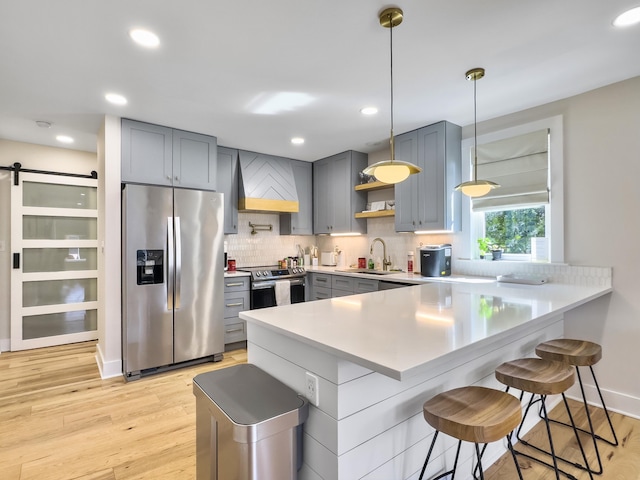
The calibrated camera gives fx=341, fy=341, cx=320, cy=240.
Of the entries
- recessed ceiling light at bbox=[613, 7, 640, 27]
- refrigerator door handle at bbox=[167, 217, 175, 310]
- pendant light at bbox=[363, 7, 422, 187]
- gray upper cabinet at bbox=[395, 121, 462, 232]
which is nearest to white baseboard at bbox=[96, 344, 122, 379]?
refrigerator door handle at bbox=[167, 217, 175, 310]

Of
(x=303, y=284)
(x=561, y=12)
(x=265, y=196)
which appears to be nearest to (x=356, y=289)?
(x=303, y=284)

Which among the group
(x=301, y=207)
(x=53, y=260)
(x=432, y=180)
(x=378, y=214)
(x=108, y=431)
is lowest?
(x=108, y=431)

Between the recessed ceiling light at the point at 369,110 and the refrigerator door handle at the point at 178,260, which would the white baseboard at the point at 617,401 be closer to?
the recessed ceiling light at the point at 369,110

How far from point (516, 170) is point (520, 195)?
24 cm

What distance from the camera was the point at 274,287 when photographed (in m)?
4.21

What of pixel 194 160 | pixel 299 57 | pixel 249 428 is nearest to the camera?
pixel 249 428

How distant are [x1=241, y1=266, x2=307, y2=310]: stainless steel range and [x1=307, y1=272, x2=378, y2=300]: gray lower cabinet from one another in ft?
0.70

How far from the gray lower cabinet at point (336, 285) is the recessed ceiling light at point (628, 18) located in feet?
8.56

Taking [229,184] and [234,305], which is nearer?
[234,305]

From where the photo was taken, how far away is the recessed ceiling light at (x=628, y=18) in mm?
1794

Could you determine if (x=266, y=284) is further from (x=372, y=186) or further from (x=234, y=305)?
(x=372, y=186)

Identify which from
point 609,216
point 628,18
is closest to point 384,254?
point 609,216

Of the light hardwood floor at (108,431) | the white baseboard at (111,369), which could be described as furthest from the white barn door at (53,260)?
the white baseboard at (111,369)

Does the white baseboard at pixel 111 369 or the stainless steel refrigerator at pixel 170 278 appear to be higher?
the stainless steel refrigerator at pixel 170 278
